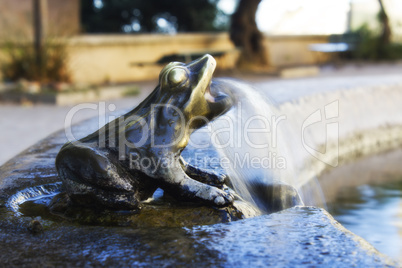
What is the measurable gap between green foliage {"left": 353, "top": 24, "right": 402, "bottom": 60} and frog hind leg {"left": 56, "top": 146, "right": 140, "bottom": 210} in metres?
16.3

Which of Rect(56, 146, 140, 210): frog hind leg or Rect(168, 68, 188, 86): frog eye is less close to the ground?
Rect(168, 68, 188, 86): frog eye

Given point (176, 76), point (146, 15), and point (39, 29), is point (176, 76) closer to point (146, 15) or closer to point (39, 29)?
point (39, 29)

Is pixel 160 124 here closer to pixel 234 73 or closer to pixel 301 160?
pixel 301 160

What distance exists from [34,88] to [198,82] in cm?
718

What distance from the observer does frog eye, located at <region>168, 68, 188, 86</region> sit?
5.56 feet

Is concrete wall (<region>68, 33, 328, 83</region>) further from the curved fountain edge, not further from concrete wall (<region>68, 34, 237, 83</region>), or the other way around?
the curved fountain edge

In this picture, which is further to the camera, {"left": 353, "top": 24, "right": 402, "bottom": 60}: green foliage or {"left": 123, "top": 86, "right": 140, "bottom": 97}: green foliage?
{"left": 353, "top": 24, "right": 402, "bottom": 60}: green foliage

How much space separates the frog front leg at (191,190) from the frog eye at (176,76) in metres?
0.26

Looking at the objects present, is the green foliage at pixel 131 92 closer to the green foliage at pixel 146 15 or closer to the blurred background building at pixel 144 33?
the blurred background building at pixel 144 33

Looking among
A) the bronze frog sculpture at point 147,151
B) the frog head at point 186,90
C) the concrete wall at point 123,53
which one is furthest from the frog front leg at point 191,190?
the concrete wall at point 123,53

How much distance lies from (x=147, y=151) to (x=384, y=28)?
17.3 meters

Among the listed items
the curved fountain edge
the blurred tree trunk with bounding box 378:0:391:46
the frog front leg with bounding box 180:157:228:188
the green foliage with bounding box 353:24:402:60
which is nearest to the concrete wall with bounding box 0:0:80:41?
the curved fountain edge

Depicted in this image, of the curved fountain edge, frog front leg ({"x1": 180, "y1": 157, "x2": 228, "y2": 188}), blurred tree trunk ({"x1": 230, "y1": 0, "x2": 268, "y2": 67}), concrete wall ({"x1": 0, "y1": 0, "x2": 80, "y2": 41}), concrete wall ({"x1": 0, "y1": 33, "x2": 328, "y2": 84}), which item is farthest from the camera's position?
blurred tree trunk ({"x1": 230, "y1": 0, "x2": 268, "y2": 67})

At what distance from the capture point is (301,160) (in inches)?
168
